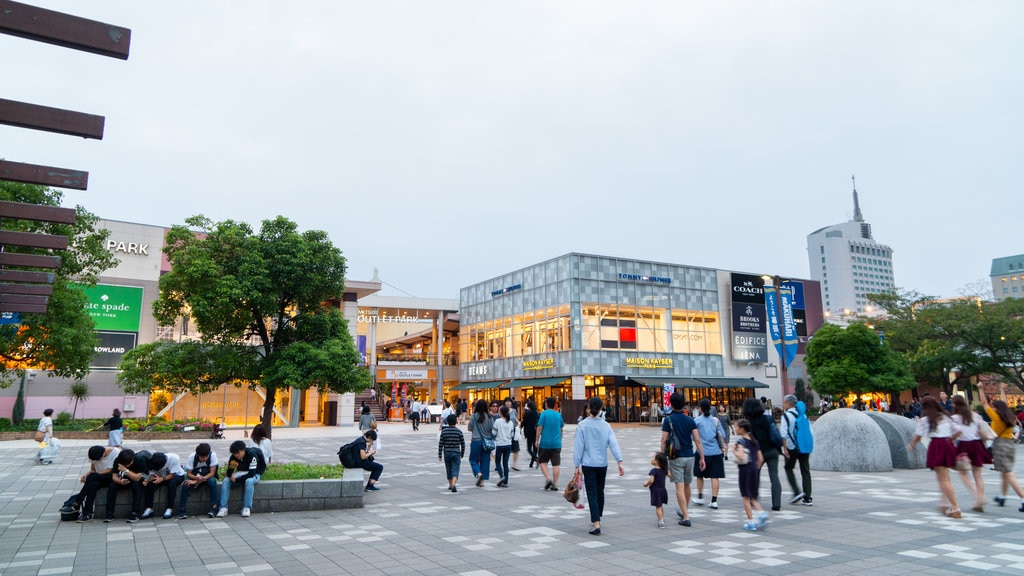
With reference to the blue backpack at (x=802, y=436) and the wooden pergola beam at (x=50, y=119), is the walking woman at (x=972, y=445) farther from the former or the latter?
the wooden pergola beam at (x=50, y=119)

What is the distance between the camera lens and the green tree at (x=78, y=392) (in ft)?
106

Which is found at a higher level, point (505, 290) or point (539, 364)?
point (505, 290)

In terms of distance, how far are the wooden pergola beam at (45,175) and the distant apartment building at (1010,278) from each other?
16295cm

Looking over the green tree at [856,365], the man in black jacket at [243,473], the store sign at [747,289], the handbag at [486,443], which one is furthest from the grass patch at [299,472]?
the store sign at [747,289]

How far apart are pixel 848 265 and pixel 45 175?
184 meters

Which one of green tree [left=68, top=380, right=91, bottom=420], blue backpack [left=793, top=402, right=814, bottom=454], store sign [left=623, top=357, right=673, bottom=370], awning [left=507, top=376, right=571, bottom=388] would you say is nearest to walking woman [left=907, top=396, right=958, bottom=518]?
blue backpack [left=793, top=402, right=814, bottom=454]

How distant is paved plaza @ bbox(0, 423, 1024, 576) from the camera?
643 cm

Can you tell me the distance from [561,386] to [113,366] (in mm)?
28313

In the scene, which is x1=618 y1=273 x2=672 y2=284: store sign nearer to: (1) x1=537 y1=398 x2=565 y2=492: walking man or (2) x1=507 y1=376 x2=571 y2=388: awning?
(2) x1=507 y1=376 x2=571 y2=388: awning

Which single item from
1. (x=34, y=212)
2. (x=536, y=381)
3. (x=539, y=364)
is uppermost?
(x=34, y=212)

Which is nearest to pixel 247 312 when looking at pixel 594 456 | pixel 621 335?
pixel 594 456

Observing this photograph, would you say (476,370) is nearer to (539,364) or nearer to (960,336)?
(539,364)

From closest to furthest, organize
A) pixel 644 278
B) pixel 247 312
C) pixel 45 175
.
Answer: pixel 45 175 → pixel 247 312 → pixel 644 278

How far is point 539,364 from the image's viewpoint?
150 ft
